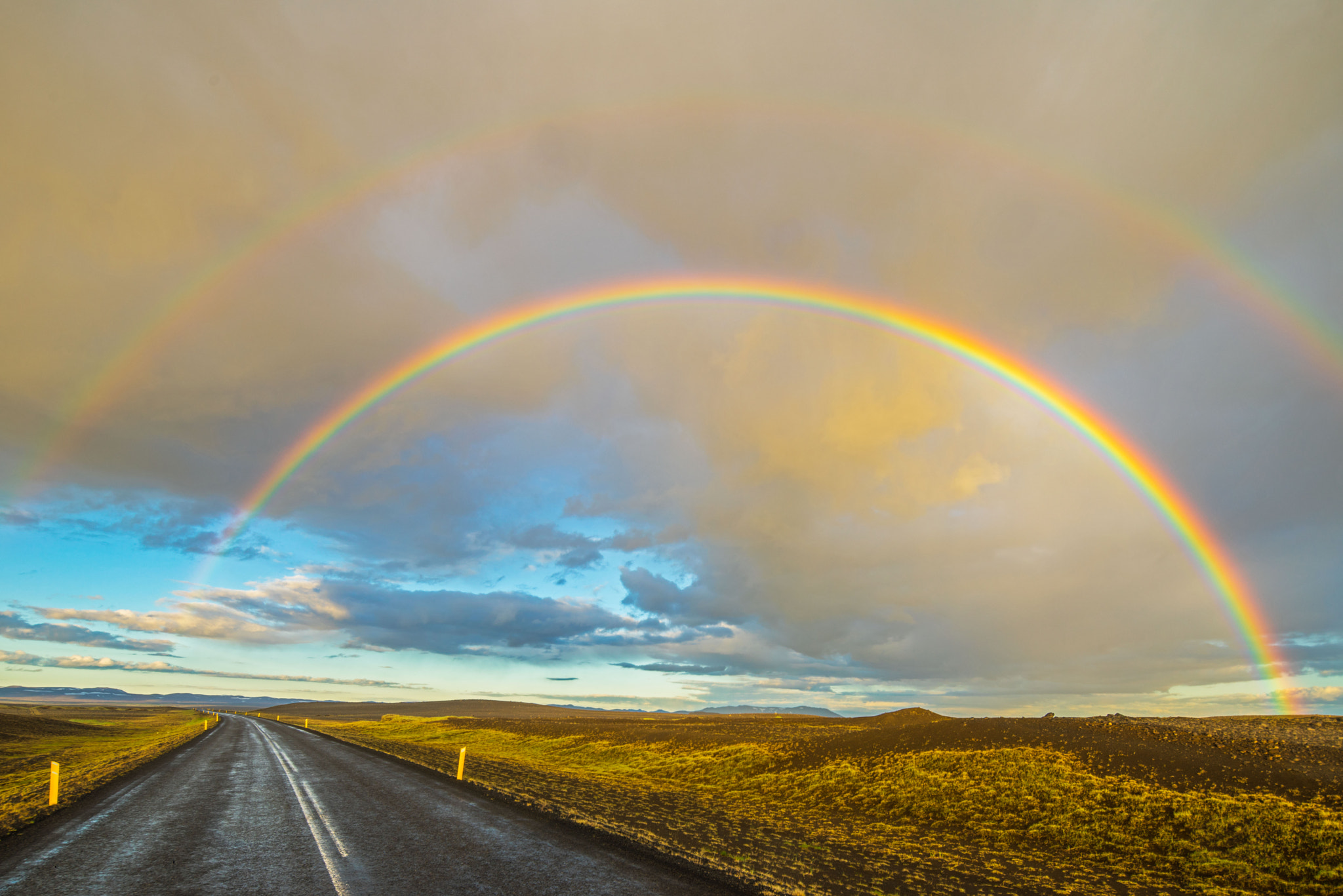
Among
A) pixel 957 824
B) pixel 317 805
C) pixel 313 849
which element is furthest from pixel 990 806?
pixel 317 805

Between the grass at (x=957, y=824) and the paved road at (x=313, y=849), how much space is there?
274cm

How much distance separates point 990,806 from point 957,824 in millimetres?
2438

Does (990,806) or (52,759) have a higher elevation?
(990,806)

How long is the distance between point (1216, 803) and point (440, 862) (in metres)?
27.6

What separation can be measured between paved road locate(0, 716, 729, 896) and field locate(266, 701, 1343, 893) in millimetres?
2573

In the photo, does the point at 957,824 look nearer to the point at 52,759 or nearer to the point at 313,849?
the point at 313,849

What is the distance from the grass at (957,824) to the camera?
16.3m

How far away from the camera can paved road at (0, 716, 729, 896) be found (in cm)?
1130

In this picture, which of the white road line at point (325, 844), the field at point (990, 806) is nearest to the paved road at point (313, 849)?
the white road line at point (325, 844)

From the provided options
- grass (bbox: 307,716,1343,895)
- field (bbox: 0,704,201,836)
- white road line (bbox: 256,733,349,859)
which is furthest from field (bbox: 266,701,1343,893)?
field (bbox: 0,704,201,836)

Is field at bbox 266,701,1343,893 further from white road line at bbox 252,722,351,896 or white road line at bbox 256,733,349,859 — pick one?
white road line at bbox 252,722,351,896

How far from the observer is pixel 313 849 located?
1375 cm

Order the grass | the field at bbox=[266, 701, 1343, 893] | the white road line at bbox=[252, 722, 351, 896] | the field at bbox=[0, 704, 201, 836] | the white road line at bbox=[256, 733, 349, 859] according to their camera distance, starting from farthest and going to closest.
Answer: the field at bbox=[0, 704, 201, 836] → the field at bbox=[266, 701, 1343, 893] → the grass → the white road line at bbox=[256, 733, 349, 859] → the white road line at bbox=[252, 722, 351, 896]

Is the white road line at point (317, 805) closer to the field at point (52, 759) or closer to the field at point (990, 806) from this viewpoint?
the field at point (990, 806)
